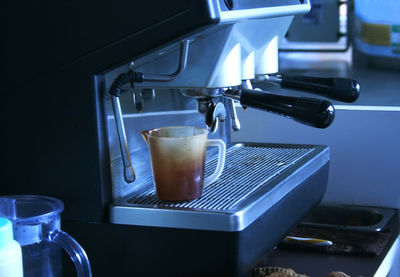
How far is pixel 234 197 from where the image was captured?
34.6 inches

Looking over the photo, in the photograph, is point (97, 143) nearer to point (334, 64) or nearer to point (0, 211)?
point (0, 211)

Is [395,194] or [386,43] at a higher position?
[386,43]

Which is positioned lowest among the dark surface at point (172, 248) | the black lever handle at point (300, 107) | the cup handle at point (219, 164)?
the dark surface at point (172, 248)

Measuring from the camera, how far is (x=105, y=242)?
2.85 ft

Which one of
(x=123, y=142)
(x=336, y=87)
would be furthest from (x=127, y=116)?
(x=336, y=87)

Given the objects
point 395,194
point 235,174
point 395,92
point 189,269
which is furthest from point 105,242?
point 395,92

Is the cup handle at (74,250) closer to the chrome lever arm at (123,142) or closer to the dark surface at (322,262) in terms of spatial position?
the chrome lever arm at (123,142)

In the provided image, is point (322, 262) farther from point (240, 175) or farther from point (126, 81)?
point (126, 81)

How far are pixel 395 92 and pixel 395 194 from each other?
51 centimetres

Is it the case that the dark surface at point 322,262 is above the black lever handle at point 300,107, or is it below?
below

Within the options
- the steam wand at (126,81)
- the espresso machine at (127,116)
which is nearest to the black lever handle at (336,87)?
the espresso machine at (127,116)

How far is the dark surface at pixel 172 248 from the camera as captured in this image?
0.81 m

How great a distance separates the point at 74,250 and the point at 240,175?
0.30 meters

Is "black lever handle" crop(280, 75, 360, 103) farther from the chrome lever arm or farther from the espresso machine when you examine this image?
the chrome lever arm
